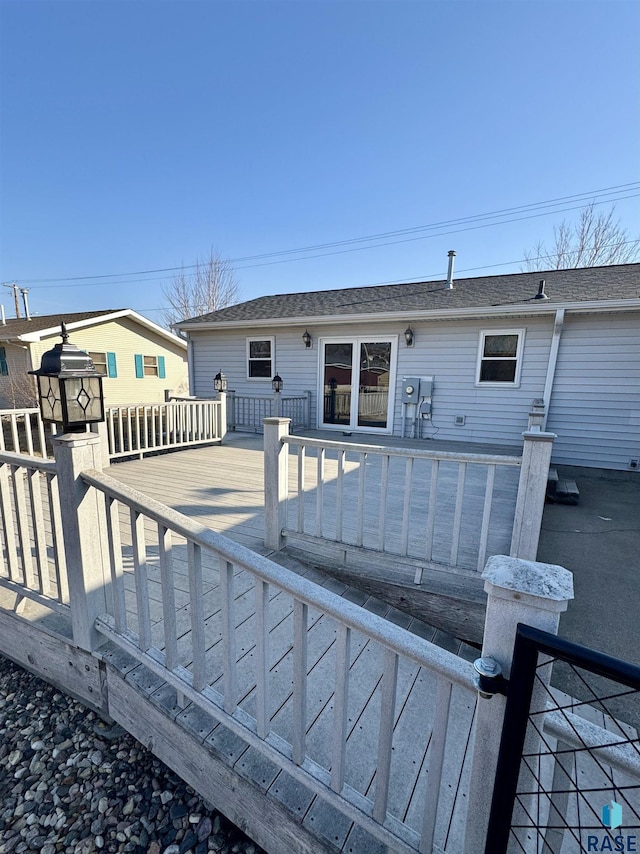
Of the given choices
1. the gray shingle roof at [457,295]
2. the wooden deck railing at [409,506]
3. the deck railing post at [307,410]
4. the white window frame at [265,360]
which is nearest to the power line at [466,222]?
the gray shingle roof at [457,295]

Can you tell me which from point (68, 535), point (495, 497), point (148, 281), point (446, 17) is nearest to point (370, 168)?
point (446, 17)

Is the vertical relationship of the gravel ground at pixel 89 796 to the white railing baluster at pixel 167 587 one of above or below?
below

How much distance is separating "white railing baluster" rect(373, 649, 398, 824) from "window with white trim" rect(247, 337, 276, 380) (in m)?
8.54

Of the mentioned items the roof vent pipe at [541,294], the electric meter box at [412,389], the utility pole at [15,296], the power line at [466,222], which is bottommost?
the electric meter box at [412,389]

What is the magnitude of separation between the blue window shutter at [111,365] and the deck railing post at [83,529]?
13745 millimetres

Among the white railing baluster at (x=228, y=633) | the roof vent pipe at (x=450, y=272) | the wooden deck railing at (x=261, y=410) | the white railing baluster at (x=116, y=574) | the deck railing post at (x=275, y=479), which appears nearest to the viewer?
the white railing baluster at (x=228, y=633)

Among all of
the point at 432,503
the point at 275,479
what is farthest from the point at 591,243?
the point at 275,479

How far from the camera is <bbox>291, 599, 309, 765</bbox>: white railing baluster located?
111cm

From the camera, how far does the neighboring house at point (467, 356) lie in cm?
636

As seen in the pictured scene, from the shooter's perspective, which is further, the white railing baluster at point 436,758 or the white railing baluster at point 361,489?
the white railing baluster at point 361,489

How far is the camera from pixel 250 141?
1110 centimetres

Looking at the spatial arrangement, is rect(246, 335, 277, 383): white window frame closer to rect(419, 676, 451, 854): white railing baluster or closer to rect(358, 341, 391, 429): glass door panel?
rect(358, 341, 391, 429): glass door panel

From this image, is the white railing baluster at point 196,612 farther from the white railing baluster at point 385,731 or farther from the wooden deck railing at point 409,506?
the wooden deck railing at point 409,506

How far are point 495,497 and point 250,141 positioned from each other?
40.8ft
